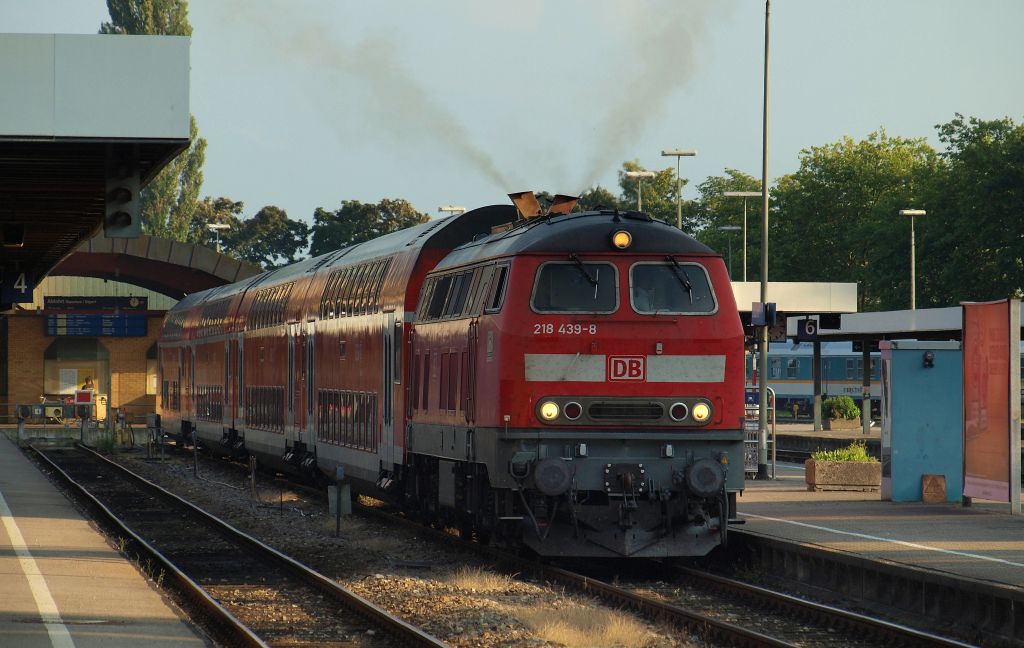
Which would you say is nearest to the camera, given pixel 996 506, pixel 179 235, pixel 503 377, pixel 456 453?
pixel 503 377

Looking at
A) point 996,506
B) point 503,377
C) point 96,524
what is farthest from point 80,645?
point 996,506

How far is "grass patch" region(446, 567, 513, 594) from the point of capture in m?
14.7

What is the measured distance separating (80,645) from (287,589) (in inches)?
165

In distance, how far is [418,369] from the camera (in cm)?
1834

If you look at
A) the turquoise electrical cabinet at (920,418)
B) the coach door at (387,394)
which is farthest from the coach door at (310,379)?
the turquoise electrical cabinet at (920,418)

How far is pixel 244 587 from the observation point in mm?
15656

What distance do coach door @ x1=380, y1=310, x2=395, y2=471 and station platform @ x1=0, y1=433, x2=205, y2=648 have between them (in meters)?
3.66

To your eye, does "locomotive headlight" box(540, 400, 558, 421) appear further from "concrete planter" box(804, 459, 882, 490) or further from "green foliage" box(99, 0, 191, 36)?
"green foliage" box(99, 0, 191, 36)

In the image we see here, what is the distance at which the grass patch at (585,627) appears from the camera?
1191 centimetres

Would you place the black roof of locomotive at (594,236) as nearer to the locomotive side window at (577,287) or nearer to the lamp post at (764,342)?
the locomotive side window at (577,287)

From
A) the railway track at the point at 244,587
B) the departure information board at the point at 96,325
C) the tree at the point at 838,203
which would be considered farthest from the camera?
the tree at the point at 838,203

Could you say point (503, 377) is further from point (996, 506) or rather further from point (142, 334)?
point (142, 334)

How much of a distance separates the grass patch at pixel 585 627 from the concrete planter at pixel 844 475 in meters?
11.3

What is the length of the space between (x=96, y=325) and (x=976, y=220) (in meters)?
37.5
